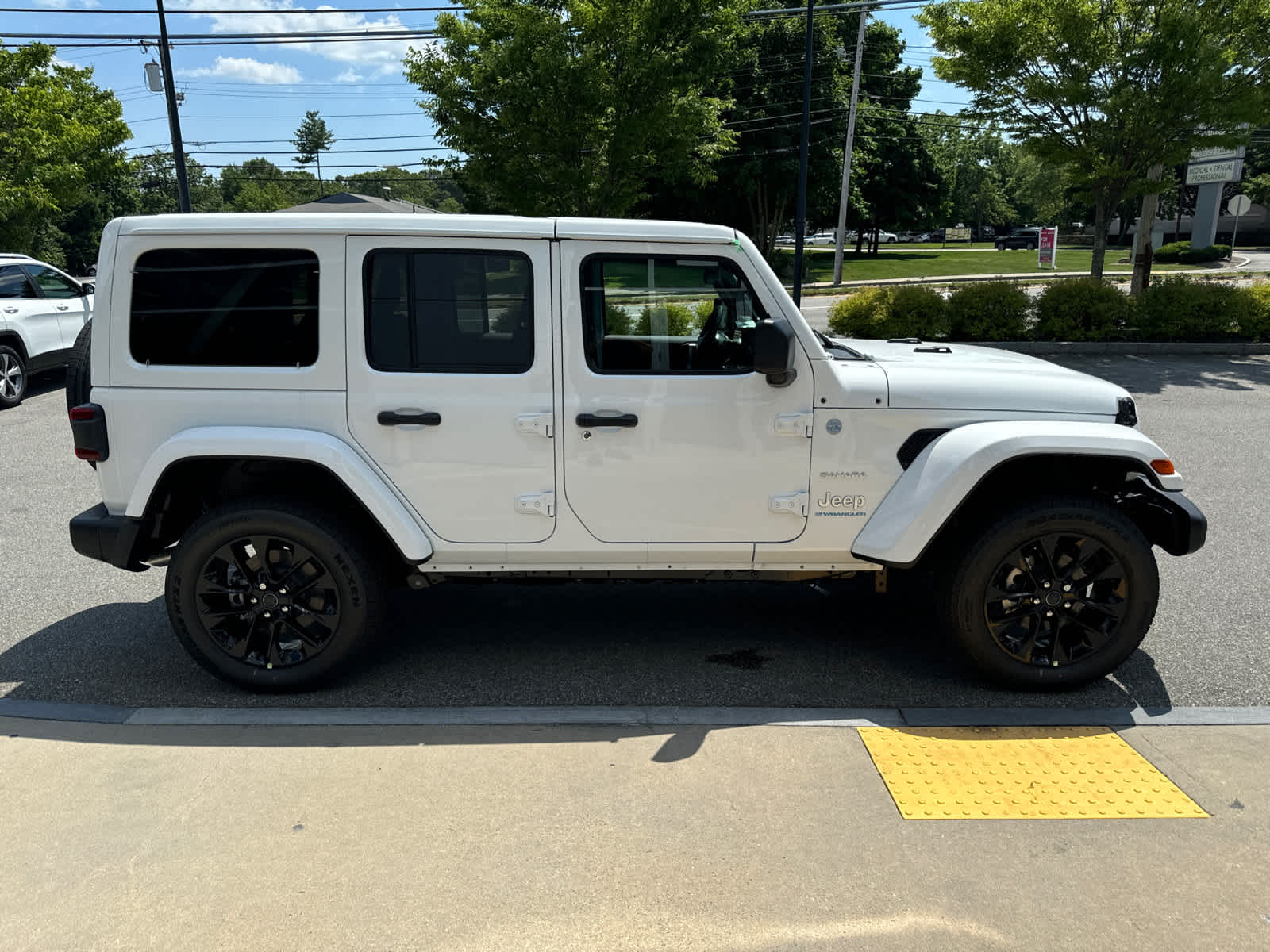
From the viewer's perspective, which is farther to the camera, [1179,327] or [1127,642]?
[1179,327]

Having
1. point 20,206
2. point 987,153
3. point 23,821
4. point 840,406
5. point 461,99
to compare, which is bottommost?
point 23,821

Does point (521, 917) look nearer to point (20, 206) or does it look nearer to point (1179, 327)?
point (1179, 327)

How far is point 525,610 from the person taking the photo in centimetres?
504

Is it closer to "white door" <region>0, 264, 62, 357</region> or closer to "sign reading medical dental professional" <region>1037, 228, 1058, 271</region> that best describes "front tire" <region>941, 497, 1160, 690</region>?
"white door" <region>0, 264, 62, 357</region>

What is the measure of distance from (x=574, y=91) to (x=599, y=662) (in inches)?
486

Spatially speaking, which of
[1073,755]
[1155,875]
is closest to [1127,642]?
[1073,755]

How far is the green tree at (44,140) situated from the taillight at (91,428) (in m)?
17.0

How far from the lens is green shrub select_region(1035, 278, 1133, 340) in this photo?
547 inches

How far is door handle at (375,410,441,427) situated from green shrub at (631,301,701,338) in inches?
35.0

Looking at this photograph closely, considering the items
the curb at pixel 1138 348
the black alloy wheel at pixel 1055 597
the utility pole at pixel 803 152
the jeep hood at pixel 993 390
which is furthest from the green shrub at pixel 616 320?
the utility pole at pixel 803 152

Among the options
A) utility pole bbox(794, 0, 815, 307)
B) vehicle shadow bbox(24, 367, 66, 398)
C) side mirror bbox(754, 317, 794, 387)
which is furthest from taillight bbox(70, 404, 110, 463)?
utility pole bbox(794, 0, 815, 307)

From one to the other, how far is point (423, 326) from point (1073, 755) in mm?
2996

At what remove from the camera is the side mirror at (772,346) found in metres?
3.61

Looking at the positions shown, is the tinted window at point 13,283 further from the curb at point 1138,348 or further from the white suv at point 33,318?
the curb at point 1138,348
